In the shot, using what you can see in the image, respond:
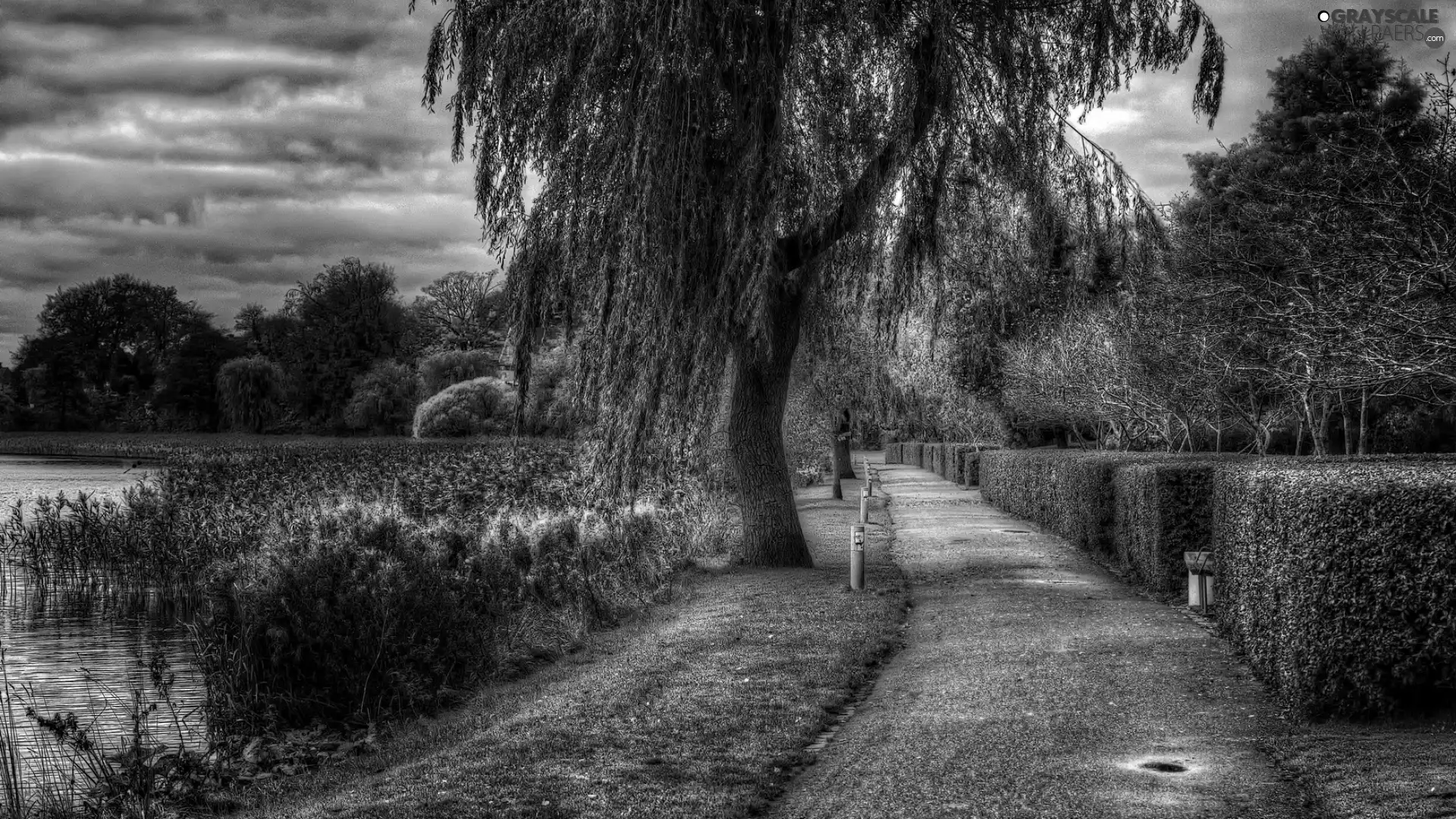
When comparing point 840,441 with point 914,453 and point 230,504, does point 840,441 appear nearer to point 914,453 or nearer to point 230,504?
point 230,504

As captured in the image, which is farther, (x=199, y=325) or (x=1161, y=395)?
(x=199, y=325)

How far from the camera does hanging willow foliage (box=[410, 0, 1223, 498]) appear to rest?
1340 cm

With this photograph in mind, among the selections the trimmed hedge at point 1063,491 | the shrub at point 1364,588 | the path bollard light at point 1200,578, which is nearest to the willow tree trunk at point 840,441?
the trimmed hedge at point 1063,491

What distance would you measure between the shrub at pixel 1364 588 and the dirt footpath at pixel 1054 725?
1.69ft

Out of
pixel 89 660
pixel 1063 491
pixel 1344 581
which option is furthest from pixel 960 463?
pixel 1344 581

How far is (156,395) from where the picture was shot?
7844 centimetres

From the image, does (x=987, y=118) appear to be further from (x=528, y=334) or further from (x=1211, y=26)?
(x=528, y=334)

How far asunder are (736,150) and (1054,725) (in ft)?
26.4

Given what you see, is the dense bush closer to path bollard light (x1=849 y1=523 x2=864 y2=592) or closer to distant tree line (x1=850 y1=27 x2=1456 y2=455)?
path bollard light (x1=849 y1=523 x2=864 y2=592)

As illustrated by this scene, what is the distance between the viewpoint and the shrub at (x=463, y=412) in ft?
190

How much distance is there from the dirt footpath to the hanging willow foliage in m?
4.29

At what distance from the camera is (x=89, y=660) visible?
13.0m

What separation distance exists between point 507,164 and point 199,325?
260ft

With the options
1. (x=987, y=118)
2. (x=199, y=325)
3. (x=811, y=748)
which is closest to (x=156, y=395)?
(x=199, y=325)
